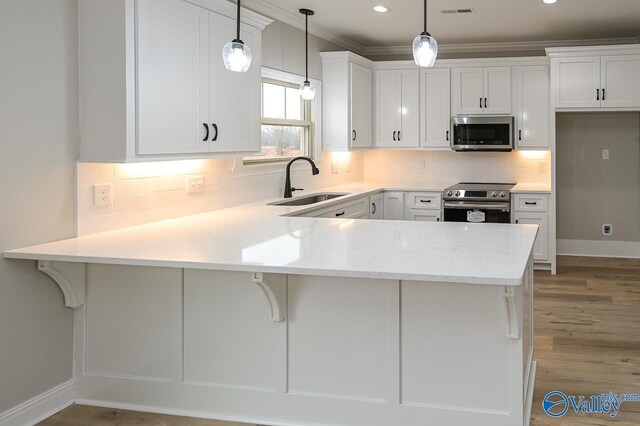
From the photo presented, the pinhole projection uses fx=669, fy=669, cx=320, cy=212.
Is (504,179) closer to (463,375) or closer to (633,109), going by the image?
(633,109)

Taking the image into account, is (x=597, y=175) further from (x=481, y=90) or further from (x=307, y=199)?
(x=307, y=199)

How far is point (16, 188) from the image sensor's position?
9.38 feet

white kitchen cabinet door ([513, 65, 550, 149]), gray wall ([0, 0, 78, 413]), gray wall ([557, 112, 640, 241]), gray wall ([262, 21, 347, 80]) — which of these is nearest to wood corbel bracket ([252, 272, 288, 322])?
gray wall ([0, 0, 78, 413])

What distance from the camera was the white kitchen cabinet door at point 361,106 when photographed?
6.41 m

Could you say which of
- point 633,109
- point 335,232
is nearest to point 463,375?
point 335,232

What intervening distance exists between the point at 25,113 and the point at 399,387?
6.54 feet

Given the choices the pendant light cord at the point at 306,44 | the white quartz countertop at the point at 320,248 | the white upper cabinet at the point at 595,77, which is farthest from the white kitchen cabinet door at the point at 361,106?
the white quartz countertop at the point at 320,248

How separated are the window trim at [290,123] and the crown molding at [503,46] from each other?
1.38 metres

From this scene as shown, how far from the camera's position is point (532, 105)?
6598 mm

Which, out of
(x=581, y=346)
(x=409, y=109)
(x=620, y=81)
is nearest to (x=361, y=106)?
(x=409, y=109)

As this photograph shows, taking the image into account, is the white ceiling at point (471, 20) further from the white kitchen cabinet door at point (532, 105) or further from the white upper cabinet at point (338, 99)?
the white kitchen cabinet door at point (532, 105)

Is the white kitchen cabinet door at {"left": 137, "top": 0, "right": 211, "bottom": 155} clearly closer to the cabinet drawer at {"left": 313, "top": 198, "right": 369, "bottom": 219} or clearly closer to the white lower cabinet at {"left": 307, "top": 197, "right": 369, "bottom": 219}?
the white lower cabinet at {"left": 307, "top": 197, "right": 369, "bottom": 219}

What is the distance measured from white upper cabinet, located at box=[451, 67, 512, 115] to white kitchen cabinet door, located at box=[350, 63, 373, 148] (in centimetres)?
85
